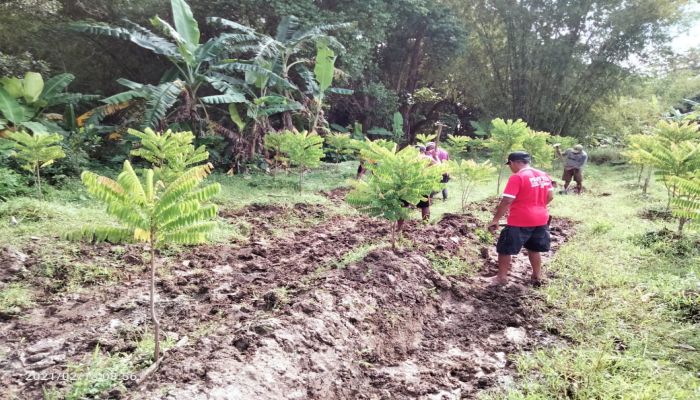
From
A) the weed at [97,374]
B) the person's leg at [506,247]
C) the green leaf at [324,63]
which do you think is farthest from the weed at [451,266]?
the green leaf at [324,63]

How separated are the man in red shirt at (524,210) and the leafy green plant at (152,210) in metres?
3.14

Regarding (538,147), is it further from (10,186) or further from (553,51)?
(10,186)

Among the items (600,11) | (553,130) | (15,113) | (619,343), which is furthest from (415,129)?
(619,343)

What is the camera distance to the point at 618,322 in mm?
3588

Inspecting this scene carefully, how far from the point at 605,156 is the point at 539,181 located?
58.2 feet

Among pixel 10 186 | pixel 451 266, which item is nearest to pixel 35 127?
pixel 10 186

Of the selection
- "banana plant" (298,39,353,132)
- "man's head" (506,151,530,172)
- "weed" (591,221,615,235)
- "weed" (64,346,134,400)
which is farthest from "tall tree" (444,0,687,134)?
"weed" (64,346,134,400)

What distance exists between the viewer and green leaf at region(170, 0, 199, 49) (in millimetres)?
9164

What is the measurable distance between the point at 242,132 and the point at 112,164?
3.26 m

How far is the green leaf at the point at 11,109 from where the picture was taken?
7660 millimetres

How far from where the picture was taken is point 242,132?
10797 mm

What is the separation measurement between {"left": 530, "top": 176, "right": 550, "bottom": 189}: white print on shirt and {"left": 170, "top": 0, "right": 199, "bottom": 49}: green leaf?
316 inches

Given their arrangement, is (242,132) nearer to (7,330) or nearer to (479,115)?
(7,330)

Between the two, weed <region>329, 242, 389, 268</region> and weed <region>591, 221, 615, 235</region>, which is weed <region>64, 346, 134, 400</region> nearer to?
weed <region>329, 242, 389, 268</region>
